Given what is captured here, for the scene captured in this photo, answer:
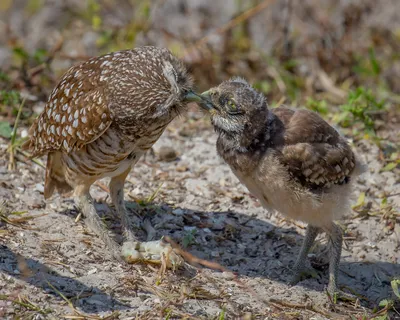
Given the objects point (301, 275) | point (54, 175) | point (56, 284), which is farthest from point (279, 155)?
point (54, 175)

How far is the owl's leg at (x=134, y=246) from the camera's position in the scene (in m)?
5.24

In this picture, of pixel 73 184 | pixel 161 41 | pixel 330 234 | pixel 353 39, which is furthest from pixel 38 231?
pixel 353 39

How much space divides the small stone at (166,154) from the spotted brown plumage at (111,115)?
1.30m

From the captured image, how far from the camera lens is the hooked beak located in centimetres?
502

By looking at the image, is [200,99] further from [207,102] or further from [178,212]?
[178,212]

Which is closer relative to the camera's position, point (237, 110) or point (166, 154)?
point (237, 110)

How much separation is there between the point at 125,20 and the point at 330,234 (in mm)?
5968

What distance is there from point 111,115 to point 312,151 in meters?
1.52

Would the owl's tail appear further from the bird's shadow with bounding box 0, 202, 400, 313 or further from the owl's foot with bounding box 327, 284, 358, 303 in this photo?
the owl's foot with bounding box 327, 284, 358, 303

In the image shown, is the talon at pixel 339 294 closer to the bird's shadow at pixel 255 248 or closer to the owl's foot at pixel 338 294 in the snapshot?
the owl's foot at pixel 338 294

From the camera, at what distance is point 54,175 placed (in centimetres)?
577

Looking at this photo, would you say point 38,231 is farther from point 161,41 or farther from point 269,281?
point 161,41

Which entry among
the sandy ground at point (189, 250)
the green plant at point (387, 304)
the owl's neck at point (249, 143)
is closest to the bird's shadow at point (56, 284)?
the sandy ground at point (189, 250)

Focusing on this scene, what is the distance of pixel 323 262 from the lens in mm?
5898
